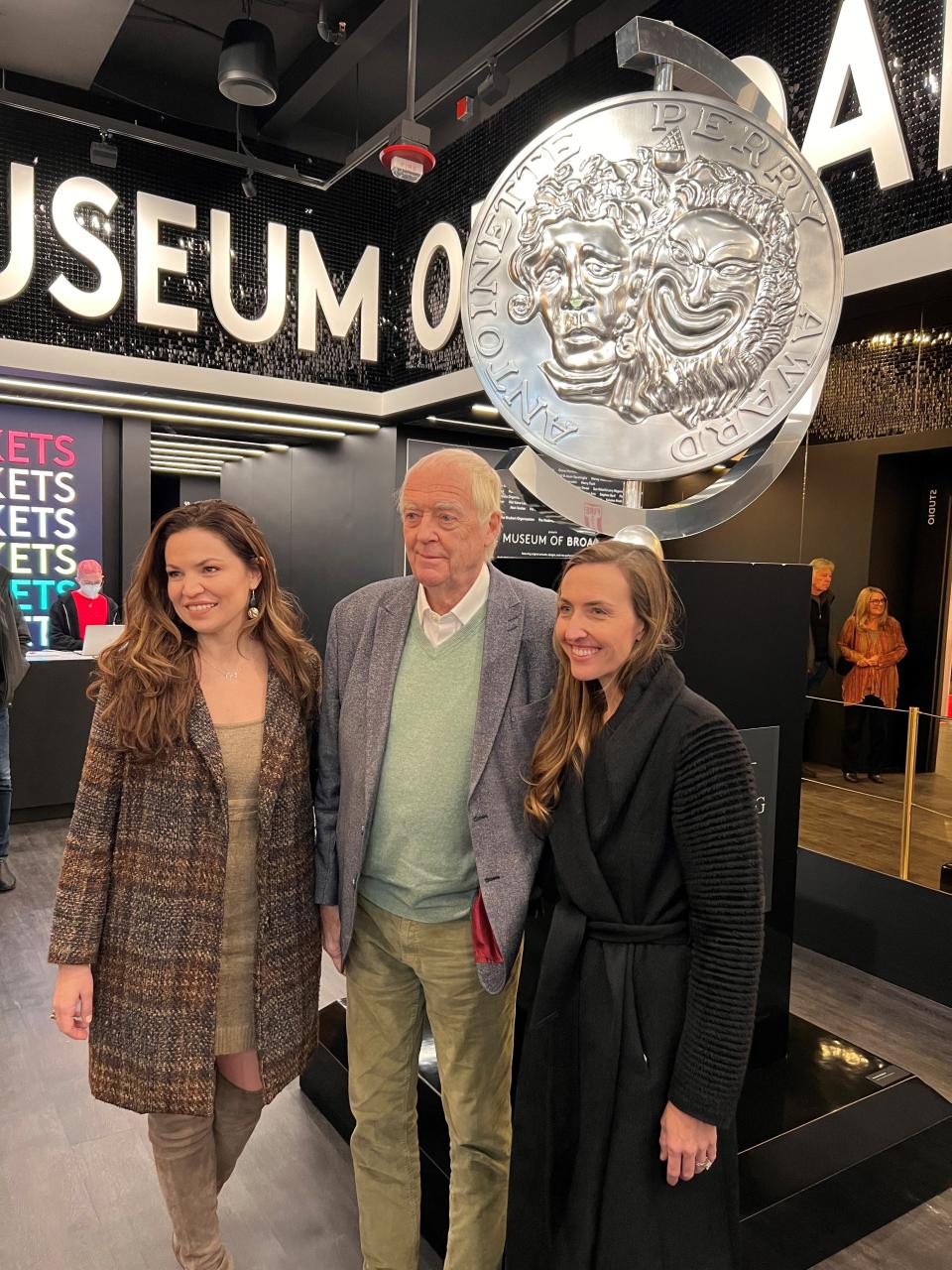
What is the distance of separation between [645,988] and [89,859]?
1.00 metres

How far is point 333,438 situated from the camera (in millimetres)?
8016

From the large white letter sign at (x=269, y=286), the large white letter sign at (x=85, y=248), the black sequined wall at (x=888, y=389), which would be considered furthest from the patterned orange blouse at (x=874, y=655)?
the large white letter sign at (x=85, y=248)

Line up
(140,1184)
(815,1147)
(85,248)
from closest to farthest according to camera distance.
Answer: (815,1147)
(140,1184)
(85,248)

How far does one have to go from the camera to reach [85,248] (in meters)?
5.71

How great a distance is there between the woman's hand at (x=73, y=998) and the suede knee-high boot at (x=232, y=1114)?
324 millimetres

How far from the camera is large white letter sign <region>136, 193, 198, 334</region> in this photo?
5.91 m

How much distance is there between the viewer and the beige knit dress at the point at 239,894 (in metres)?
1.62

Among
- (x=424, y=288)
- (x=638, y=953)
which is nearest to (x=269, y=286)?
(x=424, y=288)

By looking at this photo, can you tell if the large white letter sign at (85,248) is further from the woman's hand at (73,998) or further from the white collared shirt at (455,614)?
the woman's hand at (73,998)

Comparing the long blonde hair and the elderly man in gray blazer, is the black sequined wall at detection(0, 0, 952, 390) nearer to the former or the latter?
the long blonde hair

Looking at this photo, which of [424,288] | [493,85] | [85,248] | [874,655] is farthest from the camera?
[424,288]

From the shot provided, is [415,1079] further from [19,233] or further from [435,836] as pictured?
[19,233]

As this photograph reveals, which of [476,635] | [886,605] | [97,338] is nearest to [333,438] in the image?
[97,338]

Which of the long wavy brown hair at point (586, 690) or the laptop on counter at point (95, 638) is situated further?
the laptop on counter at point (95, 638)
